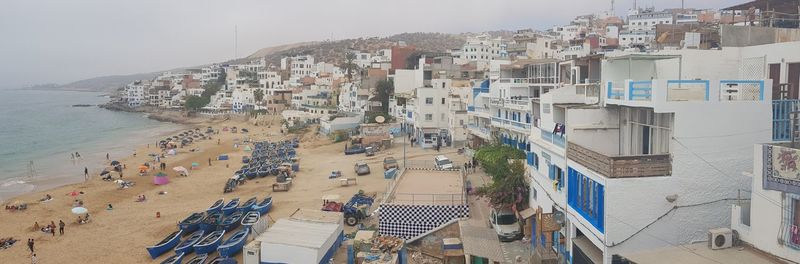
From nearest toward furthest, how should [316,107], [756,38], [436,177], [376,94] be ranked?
[756,38] → [436,177] → [376,94] → [316,107]

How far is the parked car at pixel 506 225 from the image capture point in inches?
709

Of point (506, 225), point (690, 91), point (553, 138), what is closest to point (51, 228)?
point (506, 225)

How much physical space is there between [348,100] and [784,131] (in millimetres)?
59619

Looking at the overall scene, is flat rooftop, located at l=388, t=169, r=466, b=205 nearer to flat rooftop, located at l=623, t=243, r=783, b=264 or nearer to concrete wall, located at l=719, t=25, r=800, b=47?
concrete wall, located at l=719, t=25, r=800, b=47

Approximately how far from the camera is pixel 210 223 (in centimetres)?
2364

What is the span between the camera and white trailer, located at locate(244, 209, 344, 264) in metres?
16.5

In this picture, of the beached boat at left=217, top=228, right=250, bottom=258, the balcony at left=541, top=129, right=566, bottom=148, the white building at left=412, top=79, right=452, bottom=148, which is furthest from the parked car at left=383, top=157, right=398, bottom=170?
the balcony at left=541, top=129, right=566, bottom=148

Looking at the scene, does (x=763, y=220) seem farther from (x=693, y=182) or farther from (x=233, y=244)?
(x=233, y=244)

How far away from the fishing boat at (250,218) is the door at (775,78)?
18021 millimetres

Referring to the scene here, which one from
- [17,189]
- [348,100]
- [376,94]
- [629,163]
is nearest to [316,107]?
[348,100]

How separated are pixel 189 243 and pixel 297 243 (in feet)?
22.9

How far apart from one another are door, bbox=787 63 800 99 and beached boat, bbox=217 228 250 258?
17169 mm

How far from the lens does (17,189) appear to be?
1500 inches

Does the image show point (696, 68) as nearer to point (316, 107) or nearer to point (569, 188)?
point (569, 188)
